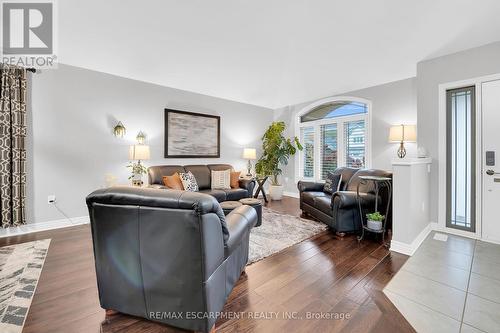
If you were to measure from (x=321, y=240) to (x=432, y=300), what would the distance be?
132 cm

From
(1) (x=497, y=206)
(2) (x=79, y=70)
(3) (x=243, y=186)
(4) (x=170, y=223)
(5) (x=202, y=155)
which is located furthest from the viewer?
(5) (x=202, y=155)

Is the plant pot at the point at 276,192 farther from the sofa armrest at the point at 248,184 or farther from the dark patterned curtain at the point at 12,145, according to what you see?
the dark patterned curtain at the point at 12,145

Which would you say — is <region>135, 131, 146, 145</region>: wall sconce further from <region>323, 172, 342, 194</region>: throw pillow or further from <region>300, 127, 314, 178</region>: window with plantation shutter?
<region>300, 127, 314, 178</region>: window with plantation shutter

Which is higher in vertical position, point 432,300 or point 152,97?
point 152,97

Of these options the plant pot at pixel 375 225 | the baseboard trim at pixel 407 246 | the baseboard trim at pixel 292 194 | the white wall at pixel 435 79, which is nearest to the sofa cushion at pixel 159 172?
the baseboard trim at pixel 292 194

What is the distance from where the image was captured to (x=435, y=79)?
10.9 ft

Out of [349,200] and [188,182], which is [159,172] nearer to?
[188,182]

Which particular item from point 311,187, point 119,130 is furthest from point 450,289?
point 119,130

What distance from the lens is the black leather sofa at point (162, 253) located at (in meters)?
1.24

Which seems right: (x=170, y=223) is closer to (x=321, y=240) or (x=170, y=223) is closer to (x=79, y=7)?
(x=321, y=240)

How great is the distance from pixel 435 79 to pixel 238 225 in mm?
3705

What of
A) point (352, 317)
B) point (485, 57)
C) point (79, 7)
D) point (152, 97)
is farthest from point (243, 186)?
point (485, 57)

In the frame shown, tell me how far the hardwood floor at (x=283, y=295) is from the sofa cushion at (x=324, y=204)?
601 millimetres

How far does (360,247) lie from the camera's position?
276cm
